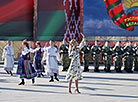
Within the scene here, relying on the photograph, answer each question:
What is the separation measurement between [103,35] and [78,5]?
10.6 ft

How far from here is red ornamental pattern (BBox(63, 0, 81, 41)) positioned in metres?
22.3

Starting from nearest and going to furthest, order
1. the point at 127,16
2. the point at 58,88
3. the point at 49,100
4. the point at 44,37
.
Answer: the point at 49,100 < the point at 58,88 < the point at 127,16 < the point at 44,37

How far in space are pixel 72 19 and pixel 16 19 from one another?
5.38m

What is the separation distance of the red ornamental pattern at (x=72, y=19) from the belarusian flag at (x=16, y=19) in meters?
3.69

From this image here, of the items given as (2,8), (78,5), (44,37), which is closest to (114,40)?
(78,5)

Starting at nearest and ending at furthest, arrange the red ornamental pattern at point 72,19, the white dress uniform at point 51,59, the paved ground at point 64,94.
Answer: the paved ground at point 64,94 < the white dress uniform at point 51,59 < the red ornamental pattern at point 72,19

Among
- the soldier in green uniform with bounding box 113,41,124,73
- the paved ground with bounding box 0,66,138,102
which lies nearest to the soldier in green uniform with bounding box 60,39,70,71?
the soldier in green uniform with bounding box 113,41,124,73

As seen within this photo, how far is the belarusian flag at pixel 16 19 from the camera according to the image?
24250mm

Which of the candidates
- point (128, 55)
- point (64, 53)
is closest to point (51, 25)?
point (64, 53)

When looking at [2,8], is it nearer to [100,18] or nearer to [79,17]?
[79,17]

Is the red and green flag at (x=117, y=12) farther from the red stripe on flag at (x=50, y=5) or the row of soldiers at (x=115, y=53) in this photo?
the row of soldiers at (x=115, y=53)

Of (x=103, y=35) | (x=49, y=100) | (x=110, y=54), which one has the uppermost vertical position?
(x=103, y=35)

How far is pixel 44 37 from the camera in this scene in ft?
75.9

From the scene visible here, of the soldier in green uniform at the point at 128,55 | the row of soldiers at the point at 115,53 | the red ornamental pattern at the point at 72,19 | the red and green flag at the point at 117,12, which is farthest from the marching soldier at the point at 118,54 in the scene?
the red ornamental pattern at the point at 72,19
